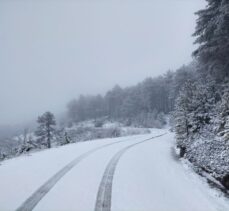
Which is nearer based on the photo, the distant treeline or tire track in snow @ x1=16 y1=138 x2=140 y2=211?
tire track in snow @ x1=16 y1=138 x2=140 y2=211

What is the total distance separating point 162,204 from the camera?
26.6 feet

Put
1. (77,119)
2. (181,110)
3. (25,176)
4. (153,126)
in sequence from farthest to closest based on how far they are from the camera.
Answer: (77,119)
(153,126)
(181,110)
(25,176)

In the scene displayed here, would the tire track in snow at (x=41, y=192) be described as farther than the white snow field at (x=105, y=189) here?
No

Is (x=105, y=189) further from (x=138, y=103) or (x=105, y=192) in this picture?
(x=138, y=103)

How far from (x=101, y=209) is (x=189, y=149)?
12.2 meters

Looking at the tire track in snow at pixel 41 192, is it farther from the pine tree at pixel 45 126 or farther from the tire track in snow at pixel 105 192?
the pine tree at pixel 45 126

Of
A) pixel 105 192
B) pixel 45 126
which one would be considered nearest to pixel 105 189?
pixel 105 192

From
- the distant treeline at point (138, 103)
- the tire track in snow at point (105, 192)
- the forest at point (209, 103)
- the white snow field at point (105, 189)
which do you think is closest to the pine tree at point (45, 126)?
the forest at point (209, 103)

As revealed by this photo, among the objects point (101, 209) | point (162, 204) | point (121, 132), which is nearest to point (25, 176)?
point (101, 209)

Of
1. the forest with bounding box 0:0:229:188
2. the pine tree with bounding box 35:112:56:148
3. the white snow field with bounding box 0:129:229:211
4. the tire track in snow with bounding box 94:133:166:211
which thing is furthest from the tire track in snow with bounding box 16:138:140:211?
the pine tree with bounding box 35:112:56:148

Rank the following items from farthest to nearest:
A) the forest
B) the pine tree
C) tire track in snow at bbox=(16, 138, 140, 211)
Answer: the pine tree < the forest < tire track in snow at bbox=(16, 138, 140, 211)

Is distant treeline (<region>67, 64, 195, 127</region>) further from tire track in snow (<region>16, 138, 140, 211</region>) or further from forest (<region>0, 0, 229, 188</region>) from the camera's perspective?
tire track in snow (<region>16, 138, 140, 211</region>)

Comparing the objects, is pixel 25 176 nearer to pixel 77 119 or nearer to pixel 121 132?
pixel 121 132

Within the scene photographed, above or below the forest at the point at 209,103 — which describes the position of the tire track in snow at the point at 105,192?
below
